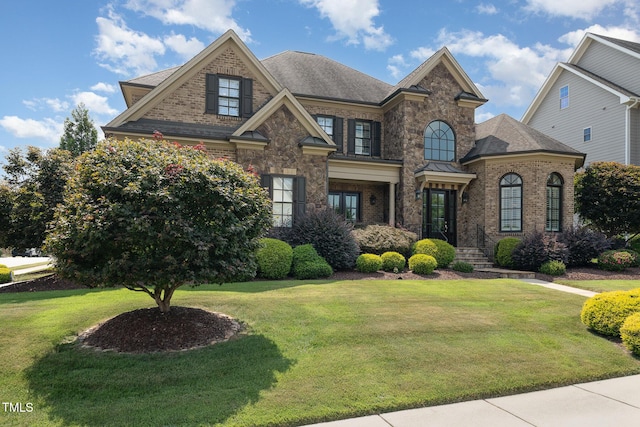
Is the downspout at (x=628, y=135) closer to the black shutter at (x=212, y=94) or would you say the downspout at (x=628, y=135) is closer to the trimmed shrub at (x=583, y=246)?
the trimmed shrub at (x=583, y=246)

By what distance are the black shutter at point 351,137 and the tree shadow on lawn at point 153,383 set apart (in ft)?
45.8

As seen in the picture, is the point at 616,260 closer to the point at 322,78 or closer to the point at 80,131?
the point at 322,78

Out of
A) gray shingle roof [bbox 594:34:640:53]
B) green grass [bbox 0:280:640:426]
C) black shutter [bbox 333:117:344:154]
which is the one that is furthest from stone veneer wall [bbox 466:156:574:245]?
gray shingle roof [bbox 594:34:640:53]

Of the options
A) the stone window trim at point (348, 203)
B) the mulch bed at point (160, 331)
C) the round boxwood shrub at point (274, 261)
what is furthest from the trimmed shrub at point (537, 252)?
the mulch bed at point (160, 331)

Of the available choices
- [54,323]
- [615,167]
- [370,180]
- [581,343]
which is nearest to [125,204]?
[54,323]

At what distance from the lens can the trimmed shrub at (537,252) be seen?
14.3 metres

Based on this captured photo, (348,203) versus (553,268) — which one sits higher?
(348,203)

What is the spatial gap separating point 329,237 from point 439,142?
8.44 m

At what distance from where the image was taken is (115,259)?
5328 mm

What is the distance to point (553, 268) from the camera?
13641mm

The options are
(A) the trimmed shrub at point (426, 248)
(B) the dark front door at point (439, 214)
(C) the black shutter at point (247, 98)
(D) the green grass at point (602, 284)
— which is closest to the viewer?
(D) the green grass at point (602, 284)

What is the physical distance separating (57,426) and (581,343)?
7325 mm

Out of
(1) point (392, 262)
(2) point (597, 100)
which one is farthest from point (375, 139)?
(2) point (597, 100)

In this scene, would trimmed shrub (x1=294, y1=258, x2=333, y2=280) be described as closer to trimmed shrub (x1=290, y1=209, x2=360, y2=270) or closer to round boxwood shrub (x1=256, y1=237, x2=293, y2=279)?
round boxwood shrub (x1=256, y1=237, x2=293, y2=279)
